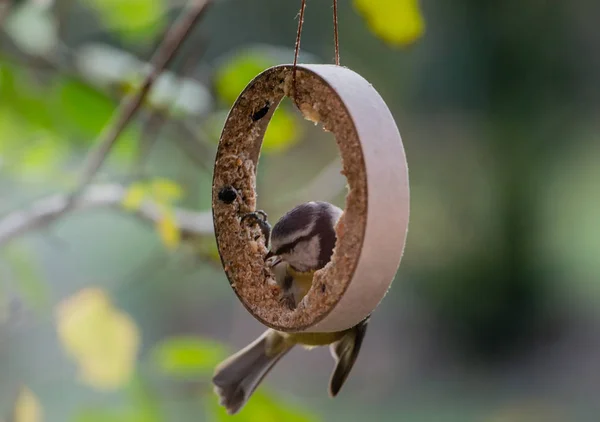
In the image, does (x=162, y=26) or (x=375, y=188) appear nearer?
(x=375, y=188)

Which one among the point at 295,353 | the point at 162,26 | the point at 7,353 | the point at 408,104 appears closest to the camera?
the point at 162,26

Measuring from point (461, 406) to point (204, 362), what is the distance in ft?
14.0

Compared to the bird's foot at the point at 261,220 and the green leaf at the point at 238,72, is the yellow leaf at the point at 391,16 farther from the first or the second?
the green leaf at the point at 238,72

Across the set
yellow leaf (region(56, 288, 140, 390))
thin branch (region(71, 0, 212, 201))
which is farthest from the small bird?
yellow leaf (region(56, 288, 140, 390))

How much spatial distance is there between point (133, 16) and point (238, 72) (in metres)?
0.29

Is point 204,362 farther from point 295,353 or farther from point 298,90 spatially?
point 295,353

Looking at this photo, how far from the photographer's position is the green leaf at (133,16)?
1488mm

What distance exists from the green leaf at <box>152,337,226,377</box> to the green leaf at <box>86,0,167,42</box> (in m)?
0.61

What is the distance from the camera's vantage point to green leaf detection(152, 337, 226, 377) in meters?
1.26

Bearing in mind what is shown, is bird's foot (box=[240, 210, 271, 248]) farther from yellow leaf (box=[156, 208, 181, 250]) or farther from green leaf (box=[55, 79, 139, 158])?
green leaf (box=[55, 79, 139, 158])

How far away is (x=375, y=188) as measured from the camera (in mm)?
689

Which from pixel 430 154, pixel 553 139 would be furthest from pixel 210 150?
pixel 553 139

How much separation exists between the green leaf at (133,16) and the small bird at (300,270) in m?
0.72

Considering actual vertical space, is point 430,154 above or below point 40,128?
above
